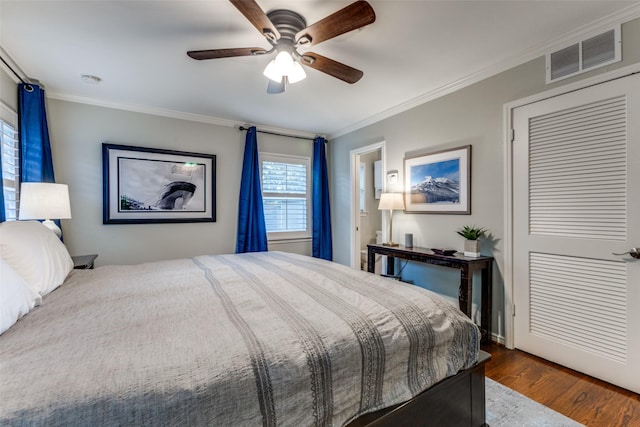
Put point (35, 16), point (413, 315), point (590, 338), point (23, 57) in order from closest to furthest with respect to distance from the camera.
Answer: point (413, 315), point (35, 16), point (590, 338), point (23, 57)

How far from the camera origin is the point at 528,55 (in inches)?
90.2

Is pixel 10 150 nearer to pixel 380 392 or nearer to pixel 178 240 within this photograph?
pixel 178 240

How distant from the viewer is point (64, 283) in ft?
5.44

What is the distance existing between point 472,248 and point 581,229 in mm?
756

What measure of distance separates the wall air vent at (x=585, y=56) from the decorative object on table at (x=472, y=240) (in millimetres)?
1314

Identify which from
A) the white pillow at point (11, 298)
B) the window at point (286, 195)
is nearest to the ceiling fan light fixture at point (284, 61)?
the white pillow at point (11, 298)

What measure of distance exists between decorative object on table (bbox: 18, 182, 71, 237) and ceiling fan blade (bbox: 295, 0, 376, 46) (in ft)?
7.58

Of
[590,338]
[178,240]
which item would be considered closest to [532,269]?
[590,338]

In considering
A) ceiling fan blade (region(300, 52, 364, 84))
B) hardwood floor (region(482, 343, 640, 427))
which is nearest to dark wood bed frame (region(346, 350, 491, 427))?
hardwood floor (region(482, 343, 640, 427))

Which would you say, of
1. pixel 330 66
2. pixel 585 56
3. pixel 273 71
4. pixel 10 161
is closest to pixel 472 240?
pixel 585 56

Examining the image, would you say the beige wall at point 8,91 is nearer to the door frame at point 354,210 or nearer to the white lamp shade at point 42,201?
the white lamp shade at point 42,201

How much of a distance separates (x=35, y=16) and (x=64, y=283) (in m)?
1.77

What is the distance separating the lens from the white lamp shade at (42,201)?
7.19ft

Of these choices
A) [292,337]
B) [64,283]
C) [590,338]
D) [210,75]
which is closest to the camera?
[292,337]
